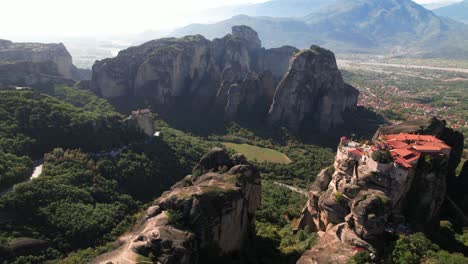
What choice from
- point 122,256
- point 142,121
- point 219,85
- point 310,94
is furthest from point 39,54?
point 122,256

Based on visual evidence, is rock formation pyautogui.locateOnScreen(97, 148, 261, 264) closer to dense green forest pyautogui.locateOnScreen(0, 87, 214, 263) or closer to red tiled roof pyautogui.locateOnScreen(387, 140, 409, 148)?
dense green forest pyautogui.locateOnScreen(0, 87, 214, 263)

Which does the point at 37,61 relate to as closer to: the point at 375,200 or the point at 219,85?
the point at 219,85

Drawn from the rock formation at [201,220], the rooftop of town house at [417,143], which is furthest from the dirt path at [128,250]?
the rooftop of town house at [417,143]

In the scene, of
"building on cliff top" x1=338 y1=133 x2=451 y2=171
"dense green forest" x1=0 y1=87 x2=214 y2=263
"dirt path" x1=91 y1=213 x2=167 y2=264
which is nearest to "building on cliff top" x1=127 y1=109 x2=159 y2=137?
"dense green forest" x1=0 y1=87 x2=214 y2=263

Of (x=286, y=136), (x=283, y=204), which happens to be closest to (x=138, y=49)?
(x=286, y=136)

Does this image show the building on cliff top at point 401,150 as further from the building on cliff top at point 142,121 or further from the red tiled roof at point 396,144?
the building on cliff top at point 142,121
